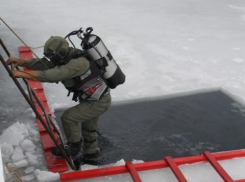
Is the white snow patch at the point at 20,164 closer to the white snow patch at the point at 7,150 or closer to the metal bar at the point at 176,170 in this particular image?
the white snow patch at the point at 7,150

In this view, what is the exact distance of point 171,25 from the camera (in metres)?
9.10

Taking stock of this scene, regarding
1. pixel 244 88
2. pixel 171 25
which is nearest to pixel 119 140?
pixel 244 88

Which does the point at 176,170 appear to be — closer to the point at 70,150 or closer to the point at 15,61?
the point at 70,150

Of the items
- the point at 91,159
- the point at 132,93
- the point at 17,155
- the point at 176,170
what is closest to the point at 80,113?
the point at 91,159

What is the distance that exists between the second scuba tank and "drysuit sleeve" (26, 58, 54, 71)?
52cm

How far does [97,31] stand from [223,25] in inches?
149

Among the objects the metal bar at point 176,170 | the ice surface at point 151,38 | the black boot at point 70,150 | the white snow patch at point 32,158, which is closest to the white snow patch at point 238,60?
the ice surface at point 151,38

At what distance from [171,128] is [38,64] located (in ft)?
7.72

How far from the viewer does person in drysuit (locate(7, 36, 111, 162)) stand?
3.25 metres

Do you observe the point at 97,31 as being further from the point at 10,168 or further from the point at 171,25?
the point at 10,168

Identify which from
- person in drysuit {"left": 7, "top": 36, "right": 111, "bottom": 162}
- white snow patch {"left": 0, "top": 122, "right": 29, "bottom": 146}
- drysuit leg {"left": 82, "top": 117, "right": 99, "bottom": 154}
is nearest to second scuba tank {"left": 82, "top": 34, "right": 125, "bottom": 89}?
person in drysuit {"left": 7, "top": 36, "right": 111, "bottom": 162}

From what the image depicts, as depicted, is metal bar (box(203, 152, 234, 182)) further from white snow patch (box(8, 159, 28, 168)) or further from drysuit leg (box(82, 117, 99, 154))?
white snow patch (box(8, 159, 28, 168))

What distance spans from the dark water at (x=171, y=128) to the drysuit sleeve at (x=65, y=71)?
1479 millimetres

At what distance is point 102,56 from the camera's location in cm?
352
